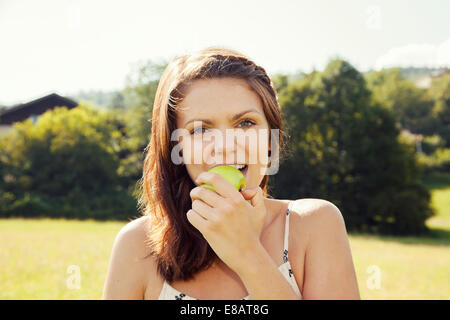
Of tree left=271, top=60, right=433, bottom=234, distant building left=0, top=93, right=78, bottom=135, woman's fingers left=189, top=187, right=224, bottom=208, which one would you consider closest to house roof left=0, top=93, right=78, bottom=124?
distant building left=0, top=93, right=78, bottom=135

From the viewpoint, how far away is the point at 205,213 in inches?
59.9

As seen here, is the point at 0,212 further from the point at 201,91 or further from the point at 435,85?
the point at 435,85

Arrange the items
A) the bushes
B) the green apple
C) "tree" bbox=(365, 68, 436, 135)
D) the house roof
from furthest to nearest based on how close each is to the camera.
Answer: "tree" bbox=(365, 68, 436, 135) < the house roof < the bushes < the green apple

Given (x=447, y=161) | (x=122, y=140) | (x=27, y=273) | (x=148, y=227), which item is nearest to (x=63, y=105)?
(x=122, y=140)

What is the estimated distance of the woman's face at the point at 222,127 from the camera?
6.13 feet

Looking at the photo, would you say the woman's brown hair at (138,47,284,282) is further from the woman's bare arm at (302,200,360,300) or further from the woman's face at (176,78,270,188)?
the woman's bare arm at (302,200,360,300)

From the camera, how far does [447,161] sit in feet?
168

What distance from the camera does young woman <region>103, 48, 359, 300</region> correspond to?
5.67ft

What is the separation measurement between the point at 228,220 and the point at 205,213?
0.35 feet

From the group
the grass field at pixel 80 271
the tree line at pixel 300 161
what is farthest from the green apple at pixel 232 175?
the tree line at pixel 300 161

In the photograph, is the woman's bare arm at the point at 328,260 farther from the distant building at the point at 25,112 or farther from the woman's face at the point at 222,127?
the distant building at the point at 25,112

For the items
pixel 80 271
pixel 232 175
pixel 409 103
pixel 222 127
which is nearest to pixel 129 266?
pixel 232 175

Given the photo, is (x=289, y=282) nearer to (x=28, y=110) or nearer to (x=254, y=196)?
(x=254, y=196)

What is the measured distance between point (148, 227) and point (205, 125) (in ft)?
2.29
